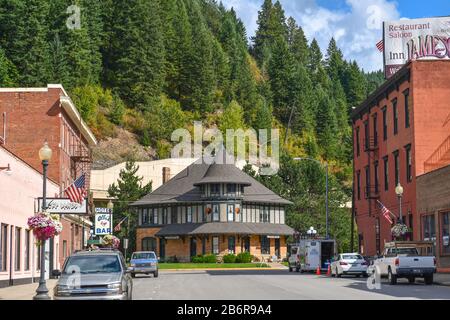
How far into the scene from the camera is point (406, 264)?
34.6 m

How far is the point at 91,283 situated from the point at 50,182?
31662 millimetres

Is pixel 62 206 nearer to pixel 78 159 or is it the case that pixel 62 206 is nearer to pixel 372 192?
pixel 78 159

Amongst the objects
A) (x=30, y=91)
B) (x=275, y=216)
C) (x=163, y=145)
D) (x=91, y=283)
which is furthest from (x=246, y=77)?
(x=91, y=283)

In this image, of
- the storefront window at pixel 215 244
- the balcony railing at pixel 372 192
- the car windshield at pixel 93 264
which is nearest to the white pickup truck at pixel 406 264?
the car windshield at pixel 93 264

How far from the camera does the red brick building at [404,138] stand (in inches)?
1905

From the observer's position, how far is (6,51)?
115062 millimetres

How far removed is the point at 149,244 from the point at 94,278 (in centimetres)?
7430

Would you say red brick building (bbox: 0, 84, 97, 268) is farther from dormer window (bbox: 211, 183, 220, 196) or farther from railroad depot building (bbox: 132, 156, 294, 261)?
dormer window (bbox: 211, 183, 220, 196)

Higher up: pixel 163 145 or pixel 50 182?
pixel 163 145

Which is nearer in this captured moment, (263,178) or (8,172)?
(8,172)

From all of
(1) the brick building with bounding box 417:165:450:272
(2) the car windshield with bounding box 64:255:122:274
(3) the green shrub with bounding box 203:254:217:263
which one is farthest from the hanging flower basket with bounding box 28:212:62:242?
(3) the green shrub with bounding box 203:254:217:263

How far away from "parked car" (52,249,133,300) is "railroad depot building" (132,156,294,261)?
2504 inches

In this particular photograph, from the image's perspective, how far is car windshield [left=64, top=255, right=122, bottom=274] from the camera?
68.0 ft
